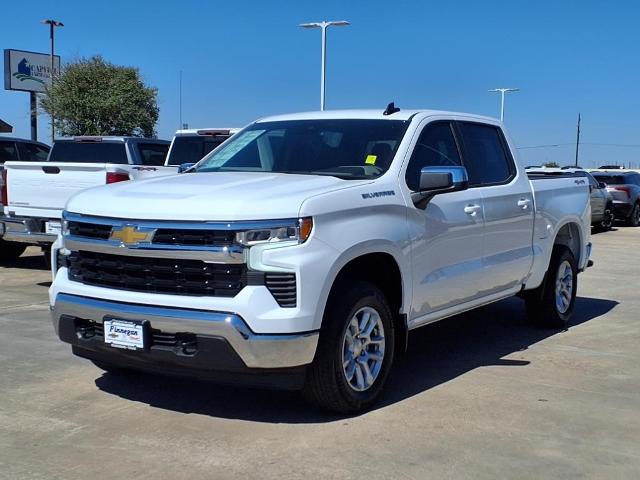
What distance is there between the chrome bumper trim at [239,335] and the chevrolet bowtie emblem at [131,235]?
1.25 feet

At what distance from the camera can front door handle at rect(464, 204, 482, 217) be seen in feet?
19.3

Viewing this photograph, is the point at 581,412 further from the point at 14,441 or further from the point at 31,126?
the point at 31,126

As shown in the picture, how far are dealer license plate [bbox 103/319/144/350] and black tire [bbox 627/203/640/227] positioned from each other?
21848mm

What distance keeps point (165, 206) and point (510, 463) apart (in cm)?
240

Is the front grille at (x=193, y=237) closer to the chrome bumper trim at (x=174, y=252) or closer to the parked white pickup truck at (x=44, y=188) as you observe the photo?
the chrome bumper trim at (x=174, y=252)

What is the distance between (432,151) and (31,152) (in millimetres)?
9601

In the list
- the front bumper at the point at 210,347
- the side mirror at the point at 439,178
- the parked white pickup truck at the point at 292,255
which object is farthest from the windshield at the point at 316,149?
the front bumper at the point at 210,347

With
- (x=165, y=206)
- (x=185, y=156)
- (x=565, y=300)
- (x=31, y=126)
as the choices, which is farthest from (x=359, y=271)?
(x=31, y=126)

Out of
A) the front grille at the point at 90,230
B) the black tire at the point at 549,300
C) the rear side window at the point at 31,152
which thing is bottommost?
the black tire at the point at 549,300

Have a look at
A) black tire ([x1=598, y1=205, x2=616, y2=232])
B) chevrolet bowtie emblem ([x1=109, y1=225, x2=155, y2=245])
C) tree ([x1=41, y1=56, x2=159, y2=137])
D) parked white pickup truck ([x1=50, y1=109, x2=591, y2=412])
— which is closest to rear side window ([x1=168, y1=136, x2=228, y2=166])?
parked white pickup truck ([x1=50, y1=109, x2=591, y2=412])

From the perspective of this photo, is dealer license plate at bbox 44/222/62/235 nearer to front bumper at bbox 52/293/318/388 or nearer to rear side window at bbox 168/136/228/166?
rear side window at bbox 168/136/228/166

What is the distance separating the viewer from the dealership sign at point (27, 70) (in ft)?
132

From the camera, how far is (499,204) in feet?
20.9

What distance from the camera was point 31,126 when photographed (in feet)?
121
